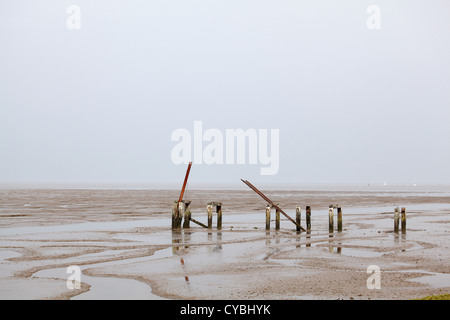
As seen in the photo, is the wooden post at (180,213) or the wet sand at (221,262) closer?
the wet sand at (221,262)

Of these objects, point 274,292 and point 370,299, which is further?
point 274,292

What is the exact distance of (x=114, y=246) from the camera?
76.2 feet

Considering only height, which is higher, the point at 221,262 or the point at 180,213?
the point at 180,213

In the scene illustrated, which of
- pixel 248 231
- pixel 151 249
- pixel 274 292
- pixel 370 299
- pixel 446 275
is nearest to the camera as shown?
pixel 370 299

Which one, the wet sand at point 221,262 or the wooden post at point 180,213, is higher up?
the wooden post at point 180,213

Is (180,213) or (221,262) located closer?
(221,262)

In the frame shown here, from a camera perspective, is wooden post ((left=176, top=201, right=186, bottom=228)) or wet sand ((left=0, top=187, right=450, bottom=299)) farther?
wooden post ((left=176, top=201, right=186, bottom=228))

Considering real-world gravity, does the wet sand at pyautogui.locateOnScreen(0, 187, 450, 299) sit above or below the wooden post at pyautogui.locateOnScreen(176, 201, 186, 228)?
below

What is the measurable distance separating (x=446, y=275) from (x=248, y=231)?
15.5 m

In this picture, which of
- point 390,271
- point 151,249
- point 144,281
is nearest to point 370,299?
point 390,271
